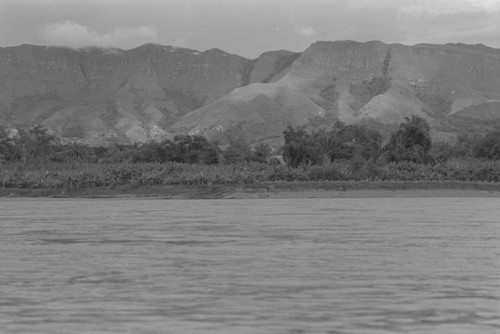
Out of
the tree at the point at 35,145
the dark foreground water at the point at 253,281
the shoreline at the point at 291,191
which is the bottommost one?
the shoreline at the point at 291,191

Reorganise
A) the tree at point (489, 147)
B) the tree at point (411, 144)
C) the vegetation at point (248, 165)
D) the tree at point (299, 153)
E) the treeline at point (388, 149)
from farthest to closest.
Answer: the tree at point (489, 147)
the tree at point (299, 153)
the treeline at point (388, 149)
the tree at point (411, 144)
the vegetation at point (248, 165)

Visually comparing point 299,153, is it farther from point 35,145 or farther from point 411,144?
point 35,145

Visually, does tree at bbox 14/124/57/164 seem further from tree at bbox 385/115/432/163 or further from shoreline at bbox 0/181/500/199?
tree at bbox 385/115/432/163

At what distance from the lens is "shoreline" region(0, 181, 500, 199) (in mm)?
121188

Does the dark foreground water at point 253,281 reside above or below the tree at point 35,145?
below

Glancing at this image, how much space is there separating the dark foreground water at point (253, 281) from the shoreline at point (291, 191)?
2775 inches

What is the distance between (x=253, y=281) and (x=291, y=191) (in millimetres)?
96631

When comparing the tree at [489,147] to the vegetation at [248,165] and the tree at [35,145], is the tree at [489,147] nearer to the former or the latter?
the vegetation at [248,165]

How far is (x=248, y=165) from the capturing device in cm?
13725

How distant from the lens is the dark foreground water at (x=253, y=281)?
2081cm

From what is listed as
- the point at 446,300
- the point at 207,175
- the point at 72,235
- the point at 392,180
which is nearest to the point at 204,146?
the point at 207,175

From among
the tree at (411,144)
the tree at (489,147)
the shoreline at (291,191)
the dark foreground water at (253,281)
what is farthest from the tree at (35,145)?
the dark foreground water at (253,281)

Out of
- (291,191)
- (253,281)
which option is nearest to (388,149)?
(291,191)

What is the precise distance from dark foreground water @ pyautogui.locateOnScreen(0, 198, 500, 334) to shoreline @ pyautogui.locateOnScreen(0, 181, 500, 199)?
70474mm
